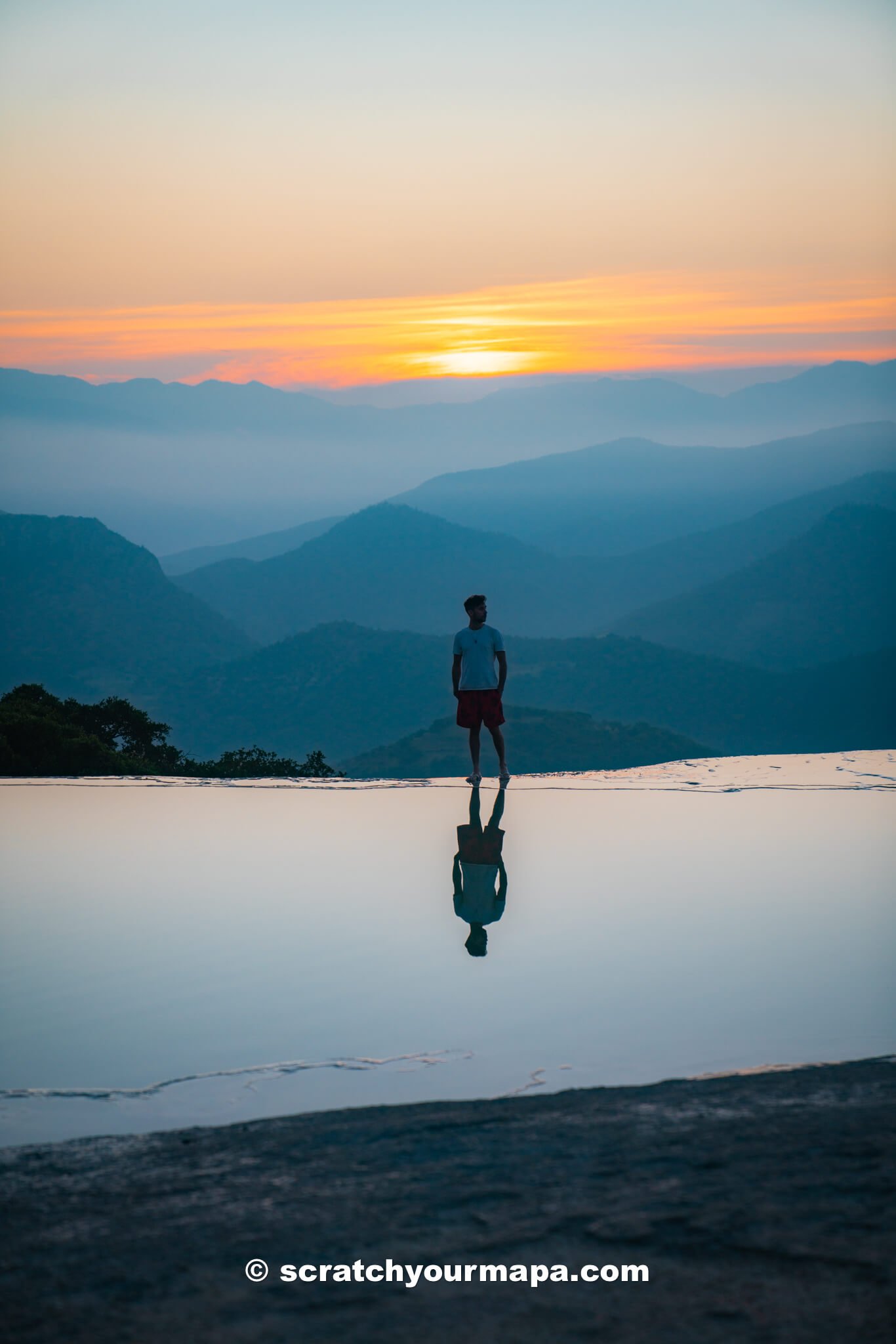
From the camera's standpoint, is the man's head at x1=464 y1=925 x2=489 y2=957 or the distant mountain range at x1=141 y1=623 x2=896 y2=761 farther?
the distant mountain range at x1=141 y1=623 x2=896 y2=761

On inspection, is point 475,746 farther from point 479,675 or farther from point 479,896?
point 479,896

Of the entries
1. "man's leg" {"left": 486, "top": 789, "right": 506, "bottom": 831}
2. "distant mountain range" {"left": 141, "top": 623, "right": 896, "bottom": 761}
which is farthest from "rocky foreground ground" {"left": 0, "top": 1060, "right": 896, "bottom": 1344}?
"distant mountain range" {"left": 141, "top": 623, "right": 896, "bottom": 761}

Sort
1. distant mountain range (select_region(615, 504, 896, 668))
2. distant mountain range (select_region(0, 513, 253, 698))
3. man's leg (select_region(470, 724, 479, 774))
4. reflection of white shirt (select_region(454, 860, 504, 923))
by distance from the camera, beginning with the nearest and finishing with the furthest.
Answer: reflection of white shirt (select_region(454, 860, 504, 923)) < man's leg (select_region(470, 724, 479, 774)) < distant mountain range (select_region(0, 513, 253, 698)) < distant mountain range (select_region(615, 504, 896, 668))

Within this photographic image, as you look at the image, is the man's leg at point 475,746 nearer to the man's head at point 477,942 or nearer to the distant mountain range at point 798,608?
the man's head at point 477,942

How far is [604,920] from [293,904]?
4.43 ft

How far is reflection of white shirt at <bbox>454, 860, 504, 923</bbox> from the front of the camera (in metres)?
5.15

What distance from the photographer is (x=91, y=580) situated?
629 feet

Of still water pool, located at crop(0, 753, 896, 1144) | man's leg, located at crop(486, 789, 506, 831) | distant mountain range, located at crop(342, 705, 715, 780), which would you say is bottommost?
still water pool, located at crop(0, 753, 896, 1144)

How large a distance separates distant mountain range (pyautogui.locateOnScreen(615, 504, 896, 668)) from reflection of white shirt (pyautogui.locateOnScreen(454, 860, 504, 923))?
173m

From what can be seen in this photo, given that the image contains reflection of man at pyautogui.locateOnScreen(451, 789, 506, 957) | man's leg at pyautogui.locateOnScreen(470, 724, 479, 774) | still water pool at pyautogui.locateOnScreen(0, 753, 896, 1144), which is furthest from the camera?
man's leg at pyautogui.locateOnScreen(470, 724, 479, 774)

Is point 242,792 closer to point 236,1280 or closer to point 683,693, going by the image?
point 236,1280

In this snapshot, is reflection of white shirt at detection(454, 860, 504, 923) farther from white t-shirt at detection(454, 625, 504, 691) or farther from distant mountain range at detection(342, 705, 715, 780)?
distant mountain range at detection(342, 705, 715, 780)

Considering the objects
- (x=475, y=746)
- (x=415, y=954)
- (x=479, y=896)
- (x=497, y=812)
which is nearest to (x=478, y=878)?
(x=479, y=896)

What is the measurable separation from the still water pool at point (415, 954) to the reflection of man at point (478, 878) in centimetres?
2
